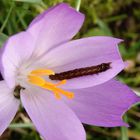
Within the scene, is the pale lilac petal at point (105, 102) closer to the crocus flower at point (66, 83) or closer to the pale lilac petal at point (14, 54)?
the crocus flower at point (66, 83)

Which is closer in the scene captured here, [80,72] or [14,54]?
[14,54]

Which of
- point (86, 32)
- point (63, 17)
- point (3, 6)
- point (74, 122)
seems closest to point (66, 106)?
point (74, 122)

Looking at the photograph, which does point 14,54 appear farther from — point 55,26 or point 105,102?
point 105,102

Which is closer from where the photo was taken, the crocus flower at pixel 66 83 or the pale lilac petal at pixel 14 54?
the pale lilac petal at pixel 14 54

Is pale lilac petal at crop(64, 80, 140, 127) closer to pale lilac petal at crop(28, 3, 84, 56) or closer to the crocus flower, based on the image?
the crocus flower

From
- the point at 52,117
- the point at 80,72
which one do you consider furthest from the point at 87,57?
the point at 52,117

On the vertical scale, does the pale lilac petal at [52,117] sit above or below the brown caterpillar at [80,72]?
below

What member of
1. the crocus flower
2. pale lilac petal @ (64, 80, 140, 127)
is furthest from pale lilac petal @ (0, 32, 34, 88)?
pale lilac petal @ (64, 80, 140, 127)

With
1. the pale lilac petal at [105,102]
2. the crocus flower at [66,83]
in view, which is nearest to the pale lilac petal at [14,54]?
the crocus flower at [66,83]
